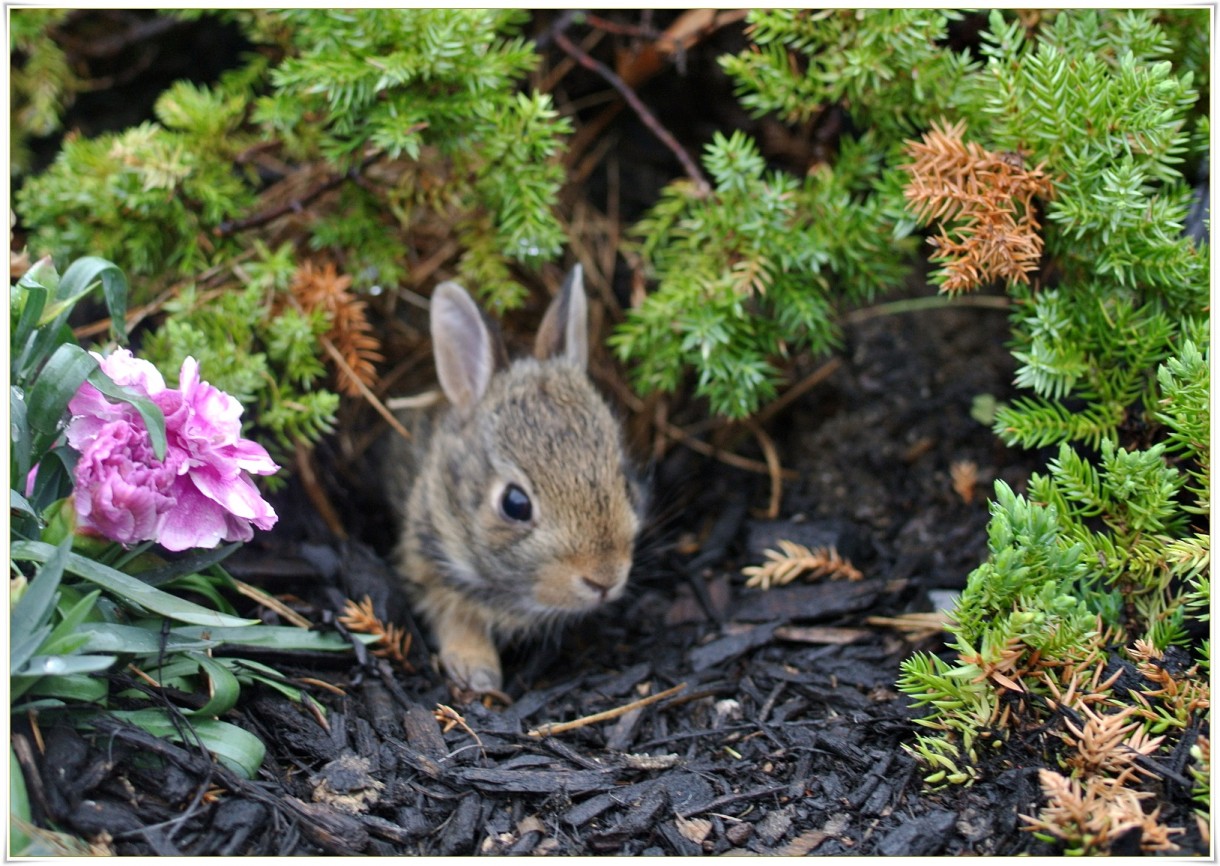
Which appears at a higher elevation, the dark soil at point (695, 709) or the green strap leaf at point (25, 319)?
the green strap leaf at point (25, 319)

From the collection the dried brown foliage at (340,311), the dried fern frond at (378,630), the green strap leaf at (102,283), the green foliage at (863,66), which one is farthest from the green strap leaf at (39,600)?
the green foliage at (863,66)

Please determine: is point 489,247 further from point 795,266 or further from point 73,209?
point 73,209

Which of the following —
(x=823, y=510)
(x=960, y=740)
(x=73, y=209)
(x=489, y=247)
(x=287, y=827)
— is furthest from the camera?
(x=823, y=510)

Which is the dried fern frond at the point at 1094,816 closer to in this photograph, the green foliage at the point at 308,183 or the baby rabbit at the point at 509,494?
the baby rabbit at the point at 509,494

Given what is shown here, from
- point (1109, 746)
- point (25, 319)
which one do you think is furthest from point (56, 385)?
point (1109, 746)

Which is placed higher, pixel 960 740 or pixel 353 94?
pixel 353 94

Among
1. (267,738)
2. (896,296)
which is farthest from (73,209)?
(896,296)

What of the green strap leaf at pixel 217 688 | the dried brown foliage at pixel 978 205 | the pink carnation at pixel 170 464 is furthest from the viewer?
the dried brown foliage at pixel 978 205

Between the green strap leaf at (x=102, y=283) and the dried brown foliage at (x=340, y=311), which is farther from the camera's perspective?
the dried brown foliage at (x=340, y=311)
